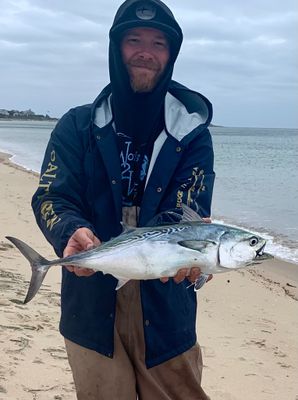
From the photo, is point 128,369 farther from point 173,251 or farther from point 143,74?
point 143,74

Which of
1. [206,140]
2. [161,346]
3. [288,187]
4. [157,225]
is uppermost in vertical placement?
[206,140]

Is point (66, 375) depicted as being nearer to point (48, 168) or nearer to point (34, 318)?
point (34, 318)

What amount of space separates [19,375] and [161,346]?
1.80 m

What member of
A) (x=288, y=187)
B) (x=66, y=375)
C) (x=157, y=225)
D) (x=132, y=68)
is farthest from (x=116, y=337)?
(x=288, y=187)

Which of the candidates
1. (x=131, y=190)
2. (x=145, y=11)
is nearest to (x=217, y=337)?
(x=131, y=190)

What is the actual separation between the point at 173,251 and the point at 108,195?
536 millimetres

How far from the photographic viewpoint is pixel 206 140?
3.15 metres

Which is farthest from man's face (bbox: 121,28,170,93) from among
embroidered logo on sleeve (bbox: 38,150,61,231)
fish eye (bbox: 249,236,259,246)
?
fish eye (bbox: 249,236,259,246)

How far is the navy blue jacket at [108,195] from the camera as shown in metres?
2.99

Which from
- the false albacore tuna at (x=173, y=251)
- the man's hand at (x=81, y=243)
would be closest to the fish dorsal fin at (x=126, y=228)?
the false albacore tuna at (x=173, y=251)

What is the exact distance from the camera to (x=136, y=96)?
3125 millimetres

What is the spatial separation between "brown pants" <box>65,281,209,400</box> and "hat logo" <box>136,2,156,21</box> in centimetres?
138

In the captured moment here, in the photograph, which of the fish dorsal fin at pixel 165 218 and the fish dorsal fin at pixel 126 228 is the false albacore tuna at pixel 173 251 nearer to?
the fish dorsal fin at pixel 126 228

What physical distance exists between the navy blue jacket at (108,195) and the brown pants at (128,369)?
2.2 inches
